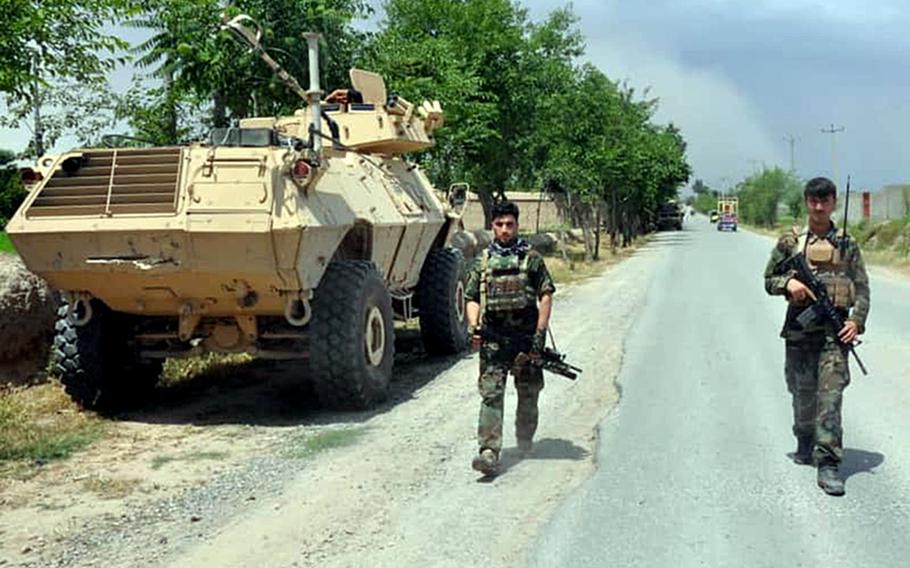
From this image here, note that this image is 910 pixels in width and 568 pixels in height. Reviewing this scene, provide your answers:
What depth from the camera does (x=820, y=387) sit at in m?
5.75

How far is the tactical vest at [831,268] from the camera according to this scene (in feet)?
18.7

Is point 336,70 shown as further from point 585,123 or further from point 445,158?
point 585,123

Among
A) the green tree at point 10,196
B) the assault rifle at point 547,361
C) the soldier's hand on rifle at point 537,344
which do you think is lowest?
the assault rifle at point 547,361

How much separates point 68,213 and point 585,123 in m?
25.9

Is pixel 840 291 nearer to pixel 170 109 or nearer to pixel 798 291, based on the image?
pixel 798 291

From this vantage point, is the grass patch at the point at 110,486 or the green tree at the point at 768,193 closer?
the grass patch at the point at 110,486

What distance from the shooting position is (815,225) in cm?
581

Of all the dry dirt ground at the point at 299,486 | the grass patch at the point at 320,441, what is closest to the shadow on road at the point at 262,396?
the dry dirt ground at the point at 299,486

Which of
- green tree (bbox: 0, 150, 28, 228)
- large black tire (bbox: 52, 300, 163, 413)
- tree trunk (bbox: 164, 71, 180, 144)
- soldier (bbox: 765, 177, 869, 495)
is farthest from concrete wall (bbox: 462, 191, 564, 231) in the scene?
soldier (bbox: 765, 177, 869, 495)

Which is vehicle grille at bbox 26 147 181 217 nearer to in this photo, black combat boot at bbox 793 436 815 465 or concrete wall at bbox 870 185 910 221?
black combat boot at bbox 793 436 815 465

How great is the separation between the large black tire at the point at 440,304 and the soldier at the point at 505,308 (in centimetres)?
451

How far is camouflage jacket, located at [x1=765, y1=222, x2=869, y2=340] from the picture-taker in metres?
5.73

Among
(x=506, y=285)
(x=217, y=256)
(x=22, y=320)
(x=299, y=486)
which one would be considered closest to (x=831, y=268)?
(x=506, y=285)

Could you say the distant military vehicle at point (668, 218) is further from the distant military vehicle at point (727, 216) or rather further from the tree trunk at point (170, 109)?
the tree trunk at point (170, 109)
